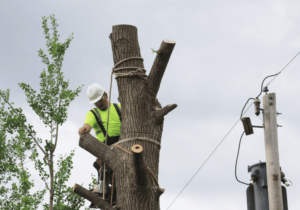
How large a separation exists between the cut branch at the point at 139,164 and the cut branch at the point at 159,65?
3.32ft

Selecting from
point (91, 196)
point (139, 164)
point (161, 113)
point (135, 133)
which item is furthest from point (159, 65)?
point (91, 196)

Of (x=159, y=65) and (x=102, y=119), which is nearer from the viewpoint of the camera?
(x=159, y=65)

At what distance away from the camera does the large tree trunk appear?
11.7ft

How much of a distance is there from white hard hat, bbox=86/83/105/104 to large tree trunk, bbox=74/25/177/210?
2.99 feet

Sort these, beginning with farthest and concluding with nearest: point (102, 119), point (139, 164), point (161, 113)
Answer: point (102, 119), point (161, 113), point (139, 164)

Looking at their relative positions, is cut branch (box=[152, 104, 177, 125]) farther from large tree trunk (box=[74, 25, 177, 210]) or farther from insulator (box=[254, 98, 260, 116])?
insulator (box=[254, 98, 260, 116])

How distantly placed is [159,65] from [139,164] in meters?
1.29

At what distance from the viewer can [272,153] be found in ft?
18.4

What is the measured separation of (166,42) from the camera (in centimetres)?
409

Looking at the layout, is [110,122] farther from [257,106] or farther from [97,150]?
[257,106]

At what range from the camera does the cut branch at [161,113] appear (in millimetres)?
3998

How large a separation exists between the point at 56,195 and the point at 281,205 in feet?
20.5

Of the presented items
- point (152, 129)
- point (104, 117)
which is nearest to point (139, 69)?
point (152, 129)

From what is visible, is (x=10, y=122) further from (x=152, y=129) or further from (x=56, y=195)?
(x=152, y=129)
